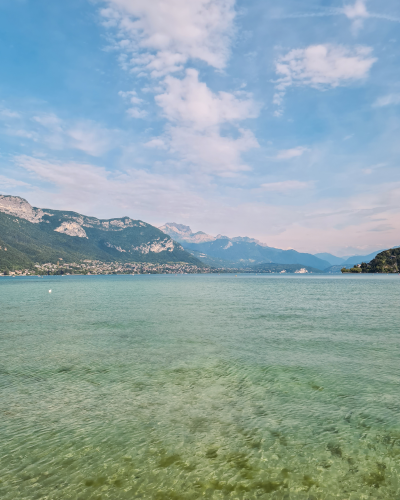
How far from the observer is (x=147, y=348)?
31.3m

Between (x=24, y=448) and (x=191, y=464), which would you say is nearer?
(x=191, y=464)

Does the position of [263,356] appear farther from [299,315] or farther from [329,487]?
[299,315]

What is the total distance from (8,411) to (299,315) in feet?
155

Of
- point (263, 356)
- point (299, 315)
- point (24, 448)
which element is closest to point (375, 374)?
point (263, 356)

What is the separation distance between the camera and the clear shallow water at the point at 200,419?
432 inches

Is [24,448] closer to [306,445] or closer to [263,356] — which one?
[306,445]

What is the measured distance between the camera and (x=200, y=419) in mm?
15773

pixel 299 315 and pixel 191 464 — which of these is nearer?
pixel 191 464

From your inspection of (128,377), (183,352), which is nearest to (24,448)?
(128,377)

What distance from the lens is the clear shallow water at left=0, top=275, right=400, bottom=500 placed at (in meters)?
11.0

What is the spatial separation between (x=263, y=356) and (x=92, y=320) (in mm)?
32730

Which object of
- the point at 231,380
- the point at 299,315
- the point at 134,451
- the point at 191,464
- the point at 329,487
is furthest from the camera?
the point at 299,315

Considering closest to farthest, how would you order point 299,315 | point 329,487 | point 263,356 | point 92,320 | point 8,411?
point 329,487
point 8,411
point 263,356
point 92,320
point 299,315

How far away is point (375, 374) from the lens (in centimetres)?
2258
